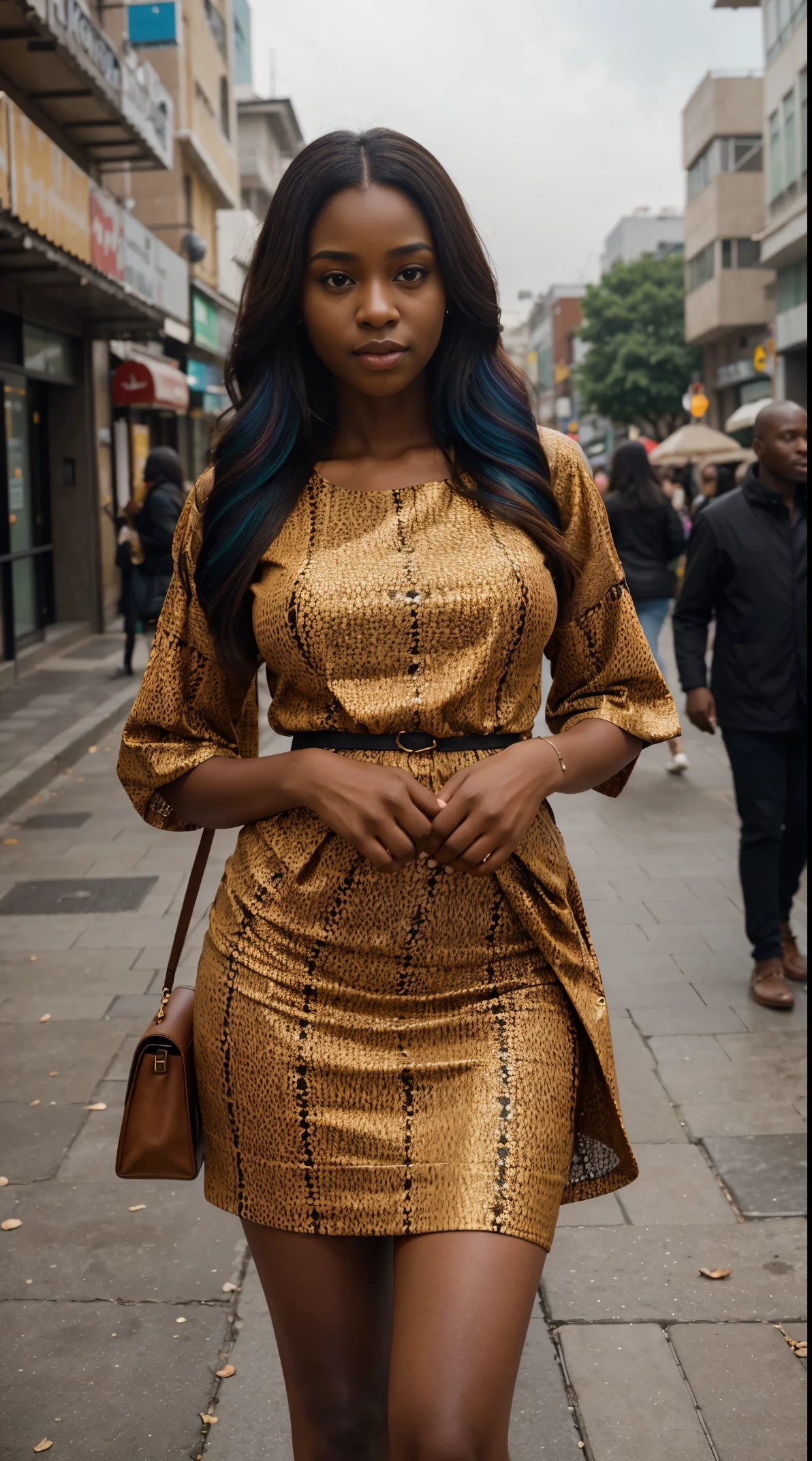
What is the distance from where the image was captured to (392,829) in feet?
5.87

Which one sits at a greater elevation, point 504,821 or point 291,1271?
point 504,821

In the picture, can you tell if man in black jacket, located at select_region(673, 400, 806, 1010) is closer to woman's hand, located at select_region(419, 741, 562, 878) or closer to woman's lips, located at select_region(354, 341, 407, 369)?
woman's lips, located at select_region(354, 341, 407, 369)

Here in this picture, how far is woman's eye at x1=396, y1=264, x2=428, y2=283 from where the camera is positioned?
2.01 m

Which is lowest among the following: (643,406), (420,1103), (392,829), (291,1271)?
(291,1271)

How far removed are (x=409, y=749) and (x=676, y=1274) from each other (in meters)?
2.13

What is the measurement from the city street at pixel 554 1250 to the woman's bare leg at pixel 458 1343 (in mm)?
1278

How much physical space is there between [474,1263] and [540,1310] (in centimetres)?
181

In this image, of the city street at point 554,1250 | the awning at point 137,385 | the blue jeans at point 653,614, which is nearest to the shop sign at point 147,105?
the awning at point 137,385

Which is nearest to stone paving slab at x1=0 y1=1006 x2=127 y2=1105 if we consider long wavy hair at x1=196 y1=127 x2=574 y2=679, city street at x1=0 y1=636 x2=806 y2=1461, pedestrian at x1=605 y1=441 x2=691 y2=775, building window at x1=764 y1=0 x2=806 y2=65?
city street at x1=0 y1=636 x2=806 y2=1461

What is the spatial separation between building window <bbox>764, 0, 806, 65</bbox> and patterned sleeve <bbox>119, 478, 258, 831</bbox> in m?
34.2

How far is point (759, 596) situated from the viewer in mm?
5504

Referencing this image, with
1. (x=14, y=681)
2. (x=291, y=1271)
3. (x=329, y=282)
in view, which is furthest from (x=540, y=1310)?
(x=14, y=681)

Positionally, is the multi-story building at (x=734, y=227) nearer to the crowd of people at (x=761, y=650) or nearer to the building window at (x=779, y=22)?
the building window at (x=779, y=22)

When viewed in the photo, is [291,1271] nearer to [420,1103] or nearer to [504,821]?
[420,1103]
